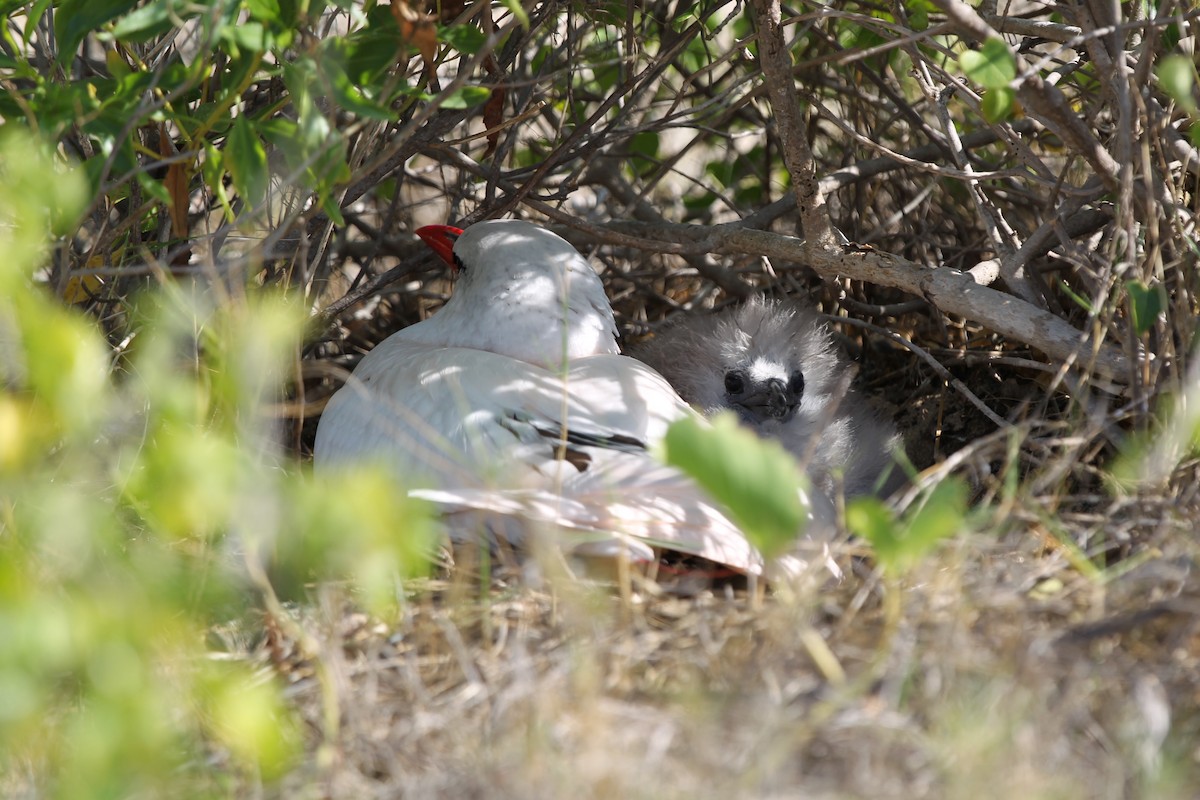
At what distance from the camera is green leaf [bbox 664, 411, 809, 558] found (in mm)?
1319

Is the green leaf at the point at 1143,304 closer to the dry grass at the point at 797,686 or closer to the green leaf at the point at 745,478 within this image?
the dry grass at the point at 797,686

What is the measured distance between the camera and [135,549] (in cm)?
163

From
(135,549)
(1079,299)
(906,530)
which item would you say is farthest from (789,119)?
(135,549)

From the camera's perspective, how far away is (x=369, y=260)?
3254mm

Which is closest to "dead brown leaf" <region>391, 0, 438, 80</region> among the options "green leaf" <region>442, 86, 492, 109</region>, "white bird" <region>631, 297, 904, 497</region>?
"green leaf" <region>442, 86, 492, 109</region>

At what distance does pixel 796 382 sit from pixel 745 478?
1.58m

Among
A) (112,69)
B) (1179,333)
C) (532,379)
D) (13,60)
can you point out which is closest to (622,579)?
(532,379)

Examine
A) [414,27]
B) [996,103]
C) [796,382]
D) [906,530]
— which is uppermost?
[414,27]

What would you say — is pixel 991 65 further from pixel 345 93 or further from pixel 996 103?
pixel 345 93

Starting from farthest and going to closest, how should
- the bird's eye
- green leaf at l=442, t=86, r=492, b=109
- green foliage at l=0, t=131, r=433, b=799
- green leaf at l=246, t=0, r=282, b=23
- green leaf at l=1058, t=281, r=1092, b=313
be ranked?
the bird's eye, green leaf at l=1058, t=281, r=1092, b=313, green leaf at l=442, t=86, r=492, b=109, green leaf at l=246, t=0, r=282, b=23, green foliage at l=0, t=131, r=433, b=799

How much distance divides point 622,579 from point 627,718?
335 millimetres

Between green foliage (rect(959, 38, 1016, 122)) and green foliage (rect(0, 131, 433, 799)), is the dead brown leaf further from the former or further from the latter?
green foliage (rect(959, 38, 1016, 122))

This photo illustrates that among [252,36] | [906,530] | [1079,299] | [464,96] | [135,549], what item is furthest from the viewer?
[1079,299]

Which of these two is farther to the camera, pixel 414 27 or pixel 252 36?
pixel 414 27
